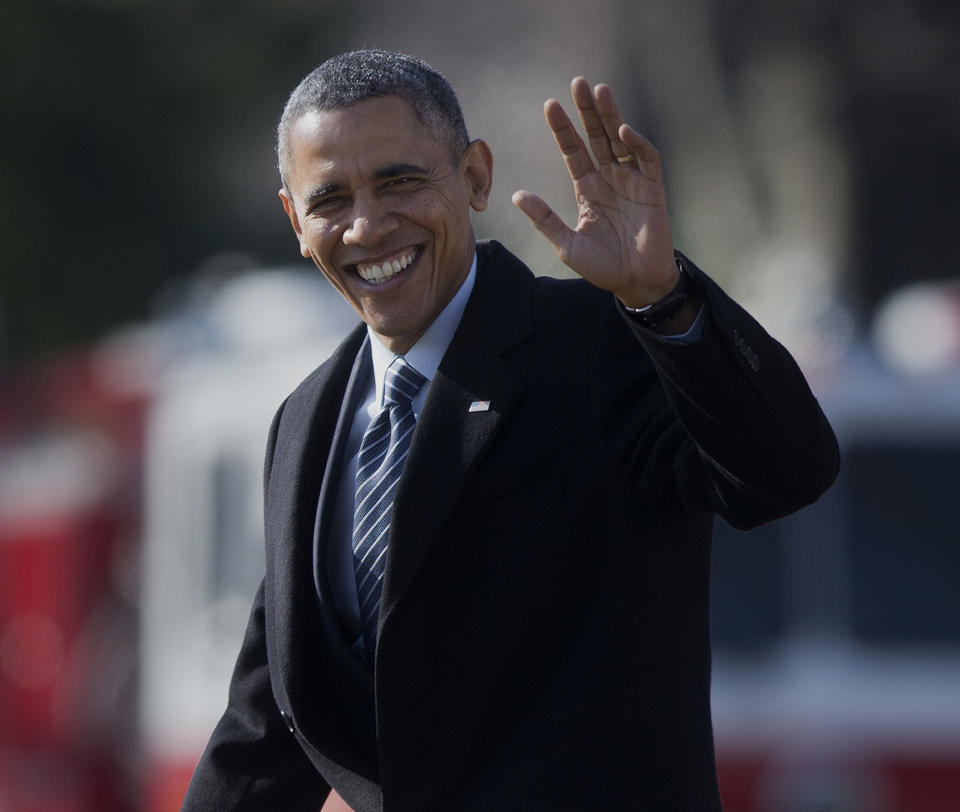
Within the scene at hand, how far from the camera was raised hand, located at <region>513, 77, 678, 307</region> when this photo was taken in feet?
8.39

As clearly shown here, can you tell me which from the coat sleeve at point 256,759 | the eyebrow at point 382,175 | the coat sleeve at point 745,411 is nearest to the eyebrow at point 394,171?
the eyebrow at point 382,175

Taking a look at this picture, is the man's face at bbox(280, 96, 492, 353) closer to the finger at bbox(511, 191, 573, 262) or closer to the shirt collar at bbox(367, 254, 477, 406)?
the shirt collar at bbox(367, 254, 477, 406)

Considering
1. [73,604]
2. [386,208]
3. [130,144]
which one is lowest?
[386,208]

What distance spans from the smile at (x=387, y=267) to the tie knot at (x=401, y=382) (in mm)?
138

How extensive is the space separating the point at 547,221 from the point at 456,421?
0.34 metres

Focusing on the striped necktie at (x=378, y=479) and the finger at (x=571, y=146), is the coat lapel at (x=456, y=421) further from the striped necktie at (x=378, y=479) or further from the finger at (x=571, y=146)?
the finger at (x=571, y=146)

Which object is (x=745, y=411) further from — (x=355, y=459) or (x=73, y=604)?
(x=73, y=604)

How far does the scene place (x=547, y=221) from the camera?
8.73 feet

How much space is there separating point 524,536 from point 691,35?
28.6 feet

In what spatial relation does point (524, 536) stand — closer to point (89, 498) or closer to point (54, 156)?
point (89, 498)

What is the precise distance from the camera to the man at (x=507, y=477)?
2.57 m

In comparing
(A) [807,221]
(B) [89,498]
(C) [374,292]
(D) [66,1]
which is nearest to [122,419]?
(B) [89,498]

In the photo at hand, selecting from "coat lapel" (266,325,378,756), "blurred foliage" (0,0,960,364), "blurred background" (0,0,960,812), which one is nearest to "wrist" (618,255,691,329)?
"coat lapel" (266,325,378,756)

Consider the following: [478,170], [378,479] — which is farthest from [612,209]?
[378,479]
